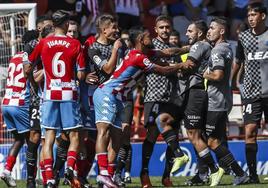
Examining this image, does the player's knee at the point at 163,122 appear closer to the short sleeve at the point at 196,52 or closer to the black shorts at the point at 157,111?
the black shorts at the point at 157,111

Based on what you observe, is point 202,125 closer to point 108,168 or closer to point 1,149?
point 108,168

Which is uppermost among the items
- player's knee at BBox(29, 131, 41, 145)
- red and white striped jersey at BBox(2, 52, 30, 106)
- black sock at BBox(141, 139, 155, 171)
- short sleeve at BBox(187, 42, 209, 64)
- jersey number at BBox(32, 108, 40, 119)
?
short sleeve at BBox(187, 42, 209, 64)

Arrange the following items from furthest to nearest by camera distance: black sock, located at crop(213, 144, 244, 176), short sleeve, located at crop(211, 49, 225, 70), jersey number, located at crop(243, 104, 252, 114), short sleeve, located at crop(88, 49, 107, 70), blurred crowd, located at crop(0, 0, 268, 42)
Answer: blurred crowd, located at crop(0, 0, 268, 42) → jersey number, located at crop(243, 104, 252, 114) → black sock, located at crop(213, 144, 244, 176) → short sleeve, located at crop(211, 49, 225, 70) → short sleeve, located at crop(88, 49, 107, 70)

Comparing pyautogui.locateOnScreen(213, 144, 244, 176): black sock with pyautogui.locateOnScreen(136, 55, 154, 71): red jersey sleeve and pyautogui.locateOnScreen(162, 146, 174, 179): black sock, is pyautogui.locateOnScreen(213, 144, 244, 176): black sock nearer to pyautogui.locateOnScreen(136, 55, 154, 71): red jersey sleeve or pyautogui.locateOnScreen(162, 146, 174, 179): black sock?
pyautogui.locateOnScreen(162, 146, 174, 179): black sock

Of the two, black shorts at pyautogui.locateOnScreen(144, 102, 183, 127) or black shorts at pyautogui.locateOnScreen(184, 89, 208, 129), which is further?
black shorts at pyautogui.locateOnScreen(144, 102, 183, 127)

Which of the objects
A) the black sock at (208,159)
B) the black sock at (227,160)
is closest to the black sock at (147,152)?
the black sock at (208,159)

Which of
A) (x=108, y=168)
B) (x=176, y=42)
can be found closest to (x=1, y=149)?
(x=176, y=42)

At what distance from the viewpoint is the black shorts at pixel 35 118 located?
15959mm

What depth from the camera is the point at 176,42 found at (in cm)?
1758

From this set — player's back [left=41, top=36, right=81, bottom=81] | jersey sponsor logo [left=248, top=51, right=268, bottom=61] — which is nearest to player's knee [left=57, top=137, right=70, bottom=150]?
player's back [left=41, top=36, right=81, bottom=81]

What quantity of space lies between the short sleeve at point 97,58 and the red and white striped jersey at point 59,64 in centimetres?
82

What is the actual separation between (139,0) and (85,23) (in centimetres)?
168

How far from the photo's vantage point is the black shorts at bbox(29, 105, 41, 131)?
52.4 feet

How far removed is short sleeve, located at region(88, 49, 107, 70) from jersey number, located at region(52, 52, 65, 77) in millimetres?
966
